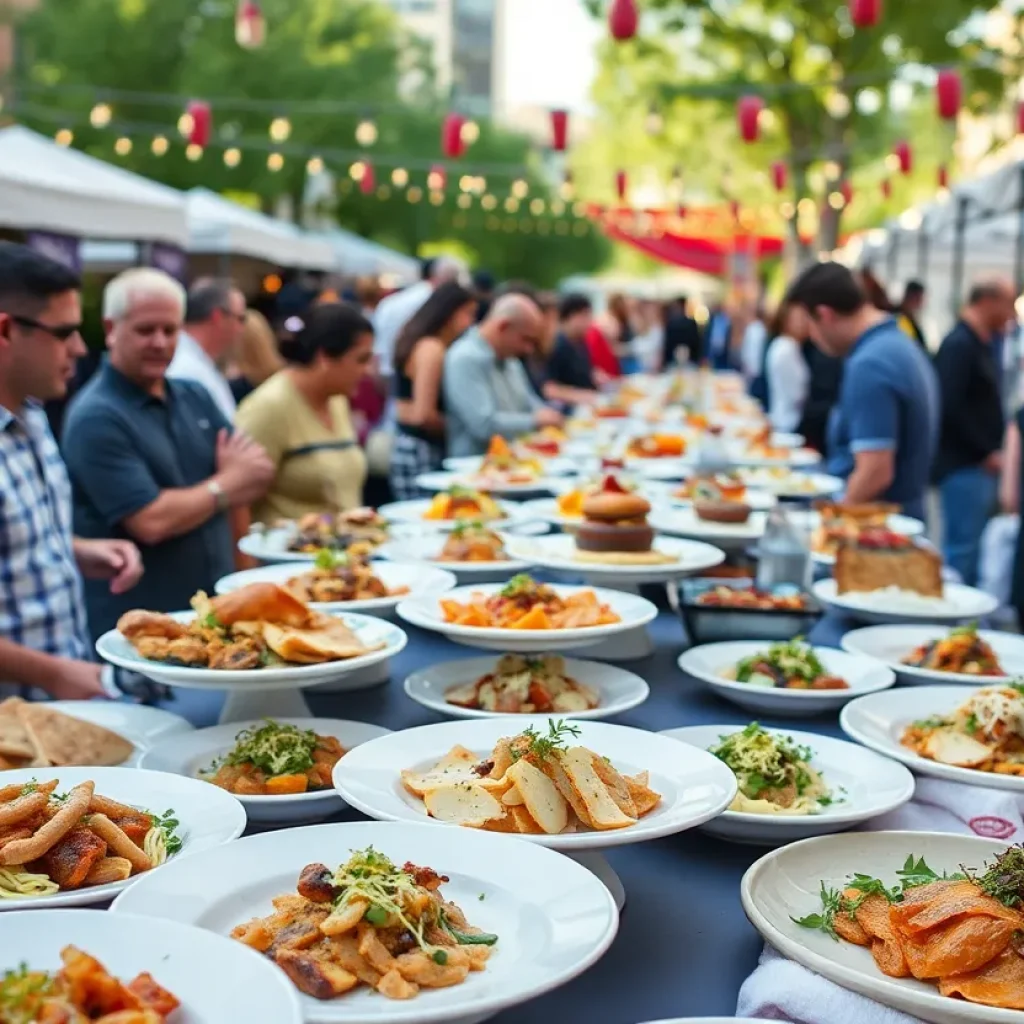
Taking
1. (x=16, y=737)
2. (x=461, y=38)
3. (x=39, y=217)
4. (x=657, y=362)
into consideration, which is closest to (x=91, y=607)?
(x=16, y=737)

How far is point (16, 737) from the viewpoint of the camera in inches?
86.4

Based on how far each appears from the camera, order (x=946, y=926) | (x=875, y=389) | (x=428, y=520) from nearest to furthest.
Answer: (x=946, y=926) → (x=428, y=520) → (x=875, y=389)

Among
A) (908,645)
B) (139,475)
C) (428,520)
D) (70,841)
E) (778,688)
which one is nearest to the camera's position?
(70,841)

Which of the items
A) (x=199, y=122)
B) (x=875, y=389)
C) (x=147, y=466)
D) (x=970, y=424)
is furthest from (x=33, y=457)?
(x=199, y=122)

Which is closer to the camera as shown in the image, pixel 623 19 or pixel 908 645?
pixel 908 645

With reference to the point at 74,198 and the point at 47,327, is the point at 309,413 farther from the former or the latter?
the point at 74,198

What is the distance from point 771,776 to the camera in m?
2.16

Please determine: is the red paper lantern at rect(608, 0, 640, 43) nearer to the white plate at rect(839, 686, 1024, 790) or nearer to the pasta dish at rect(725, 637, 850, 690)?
the pasta dish at rect(725, 637, 850, 690)

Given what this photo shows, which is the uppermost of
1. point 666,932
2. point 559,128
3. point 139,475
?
point 559,128

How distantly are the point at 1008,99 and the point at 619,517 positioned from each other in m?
20.8

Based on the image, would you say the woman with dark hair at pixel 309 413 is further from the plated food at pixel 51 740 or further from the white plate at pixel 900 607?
the plated food at pixel 51 740

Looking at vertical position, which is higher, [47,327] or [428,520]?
[47,327]

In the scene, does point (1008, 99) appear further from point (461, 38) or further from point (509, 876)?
point (461, 38)

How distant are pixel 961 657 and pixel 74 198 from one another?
7.15m
